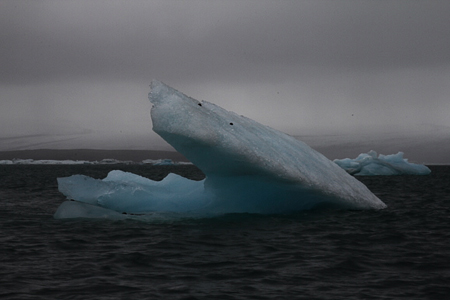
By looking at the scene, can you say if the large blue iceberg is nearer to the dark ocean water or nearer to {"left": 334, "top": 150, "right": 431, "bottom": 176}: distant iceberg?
the dark ocean water

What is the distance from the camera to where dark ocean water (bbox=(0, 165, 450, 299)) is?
18.4ft

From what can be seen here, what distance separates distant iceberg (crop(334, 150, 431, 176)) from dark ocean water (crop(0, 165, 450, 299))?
35397 mm

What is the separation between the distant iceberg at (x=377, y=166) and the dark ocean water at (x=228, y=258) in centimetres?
3540

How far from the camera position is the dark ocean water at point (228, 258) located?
18.4 feet

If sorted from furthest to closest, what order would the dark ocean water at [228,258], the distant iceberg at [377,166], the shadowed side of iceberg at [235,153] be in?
the distant iceberg at [377,166] < the shadowed side of iceberg at [235,153] < the dark ocean water at [228,258]

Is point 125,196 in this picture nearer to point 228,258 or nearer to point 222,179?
point 222,179

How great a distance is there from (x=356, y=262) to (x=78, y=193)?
24.8 feet

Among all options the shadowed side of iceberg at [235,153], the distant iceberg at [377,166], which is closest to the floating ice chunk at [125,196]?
the shadowed side of iceberg at [235,153]

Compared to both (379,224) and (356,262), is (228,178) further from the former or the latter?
Answer: (356,262)

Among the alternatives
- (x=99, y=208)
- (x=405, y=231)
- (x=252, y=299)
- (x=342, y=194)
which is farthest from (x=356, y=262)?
(x=99, y=208)

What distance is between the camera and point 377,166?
46750 millimetres

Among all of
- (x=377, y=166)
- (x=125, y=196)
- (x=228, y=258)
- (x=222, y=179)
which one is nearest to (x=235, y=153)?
(x=222, y=179)

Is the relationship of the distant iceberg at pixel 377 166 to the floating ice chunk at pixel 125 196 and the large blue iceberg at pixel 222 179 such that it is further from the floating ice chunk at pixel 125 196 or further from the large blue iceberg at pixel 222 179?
the floating ice chunk at pixel 125 196

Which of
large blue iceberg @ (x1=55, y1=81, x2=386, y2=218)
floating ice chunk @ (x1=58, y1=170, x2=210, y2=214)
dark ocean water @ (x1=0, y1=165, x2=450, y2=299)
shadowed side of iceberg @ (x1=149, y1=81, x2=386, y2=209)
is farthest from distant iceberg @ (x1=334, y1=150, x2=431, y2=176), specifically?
floating ice chunk @ (x1=58, y1=170, x2=210, y2=214)
